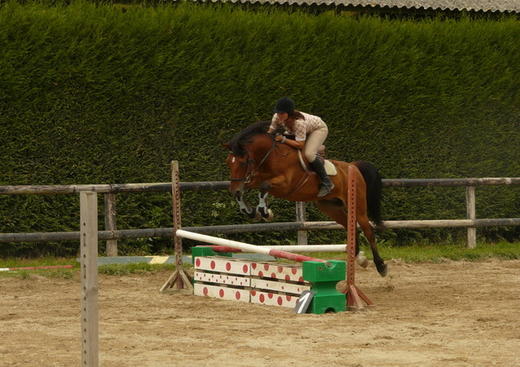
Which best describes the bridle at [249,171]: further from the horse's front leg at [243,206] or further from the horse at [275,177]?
the horse's front leg at [243,206]

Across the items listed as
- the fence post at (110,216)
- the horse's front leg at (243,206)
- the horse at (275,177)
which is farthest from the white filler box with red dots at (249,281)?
the fence post at (110,216)

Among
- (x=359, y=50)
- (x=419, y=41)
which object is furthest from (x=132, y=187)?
(x=419, y=41)

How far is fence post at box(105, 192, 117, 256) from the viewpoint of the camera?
12516 mm

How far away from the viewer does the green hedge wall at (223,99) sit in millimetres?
12648

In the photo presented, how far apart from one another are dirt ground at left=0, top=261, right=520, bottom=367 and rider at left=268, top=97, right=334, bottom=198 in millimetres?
1324

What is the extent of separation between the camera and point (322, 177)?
1046 centimetres

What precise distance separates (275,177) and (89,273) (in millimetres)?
5405

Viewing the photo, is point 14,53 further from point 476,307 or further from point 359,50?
point 476,307

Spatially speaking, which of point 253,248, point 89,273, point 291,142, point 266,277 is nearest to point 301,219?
point 291,142

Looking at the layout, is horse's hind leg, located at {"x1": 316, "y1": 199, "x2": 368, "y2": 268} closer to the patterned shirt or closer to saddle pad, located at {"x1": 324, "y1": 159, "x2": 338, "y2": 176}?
saddle pad, located at {"x1": 324, "y1": 159, "x2": 338, "y2": 176}

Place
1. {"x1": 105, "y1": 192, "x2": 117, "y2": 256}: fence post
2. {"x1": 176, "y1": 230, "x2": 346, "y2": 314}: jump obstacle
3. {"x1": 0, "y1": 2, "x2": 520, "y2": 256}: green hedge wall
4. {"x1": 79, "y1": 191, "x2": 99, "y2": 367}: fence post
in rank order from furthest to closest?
{"x1": 0, "y1": 2, "x2": 520, "y2": 256}: green hedge wall
{"x1": 105, "y1": 192, "x2": 117, "y2": 256}: fence post
{"x1": 176, "y1": 230, "x2": 346, "y2": 314}: jump obstacle
{"x1": 79, "y1": 191, "x2": 99, "y2": 367}: fence post

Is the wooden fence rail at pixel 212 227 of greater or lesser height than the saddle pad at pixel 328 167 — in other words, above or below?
below

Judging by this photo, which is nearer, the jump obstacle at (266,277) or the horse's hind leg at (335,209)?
the jump obstacle at (266,277)

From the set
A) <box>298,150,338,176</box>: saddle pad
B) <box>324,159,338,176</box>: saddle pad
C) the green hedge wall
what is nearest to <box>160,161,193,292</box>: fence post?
<box>298,150,338,176</box>: saddle pad
